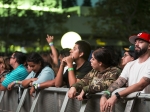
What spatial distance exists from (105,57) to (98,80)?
0.45m

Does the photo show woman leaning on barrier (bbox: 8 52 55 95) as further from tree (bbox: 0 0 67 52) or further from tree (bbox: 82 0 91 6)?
tree (bbox: 82 0 91 6)

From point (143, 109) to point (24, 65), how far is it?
6517 mm

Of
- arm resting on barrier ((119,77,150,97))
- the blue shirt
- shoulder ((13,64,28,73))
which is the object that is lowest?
the blue shirt

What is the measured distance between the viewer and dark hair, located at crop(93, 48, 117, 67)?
7.80 m

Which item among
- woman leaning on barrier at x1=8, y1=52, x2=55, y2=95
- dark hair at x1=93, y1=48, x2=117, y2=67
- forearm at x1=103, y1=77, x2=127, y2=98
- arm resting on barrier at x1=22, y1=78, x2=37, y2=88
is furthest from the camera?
arm resting on barrier at x1=22, y1=78, x2=37, y2=88

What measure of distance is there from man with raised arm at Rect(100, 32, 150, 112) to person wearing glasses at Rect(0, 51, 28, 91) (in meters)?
4.68

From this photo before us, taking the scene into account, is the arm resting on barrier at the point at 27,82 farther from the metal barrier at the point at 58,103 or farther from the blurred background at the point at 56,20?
the blurred background at the point at 56,20

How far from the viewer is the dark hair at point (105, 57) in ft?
25.6

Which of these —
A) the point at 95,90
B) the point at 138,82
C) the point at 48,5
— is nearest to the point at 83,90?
the point at 95,90

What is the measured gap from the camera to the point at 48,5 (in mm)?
42156

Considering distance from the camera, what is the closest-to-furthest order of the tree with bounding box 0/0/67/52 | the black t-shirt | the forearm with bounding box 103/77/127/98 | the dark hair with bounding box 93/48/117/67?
the forearm with bounding box 103/77/127/98 → the dark hair with bounding box 93/48/117/67 → the black t-shirt → the tree with bounding box 0/0/67/52

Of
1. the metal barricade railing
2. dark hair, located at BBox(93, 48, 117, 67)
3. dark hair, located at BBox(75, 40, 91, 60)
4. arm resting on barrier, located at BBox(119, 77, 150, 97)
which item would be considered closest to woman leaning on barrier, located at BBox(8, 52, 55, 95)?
the metal barricade railing

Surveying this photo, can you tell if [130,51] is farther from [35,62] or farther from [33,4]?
[33,4]

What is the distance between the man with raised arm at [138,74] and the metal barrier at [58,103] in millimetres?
176
